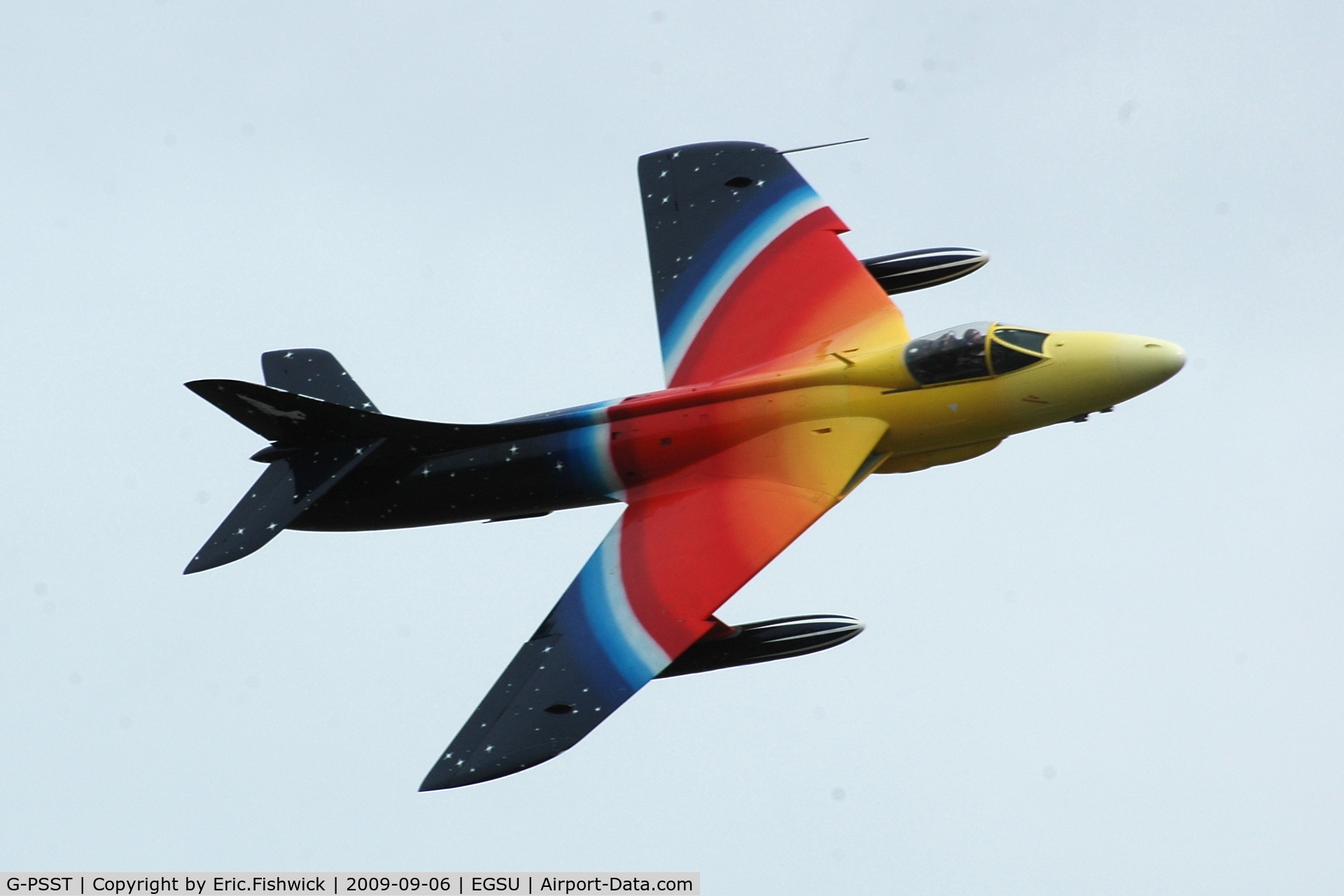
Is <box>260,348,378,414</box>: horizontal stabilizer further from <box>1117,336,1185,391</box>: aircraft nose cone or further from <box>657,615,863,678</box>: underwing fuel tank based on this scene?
<box>1117,336,1185,391</box>: aircraft nose cone

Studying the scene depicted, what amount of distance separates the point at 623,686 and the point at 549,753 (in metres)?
1.42

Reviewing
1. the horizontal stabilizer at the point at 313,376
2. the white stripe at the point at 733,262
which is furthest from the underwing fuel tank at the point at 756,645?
the horizontal stabilizer at the point at 313,376

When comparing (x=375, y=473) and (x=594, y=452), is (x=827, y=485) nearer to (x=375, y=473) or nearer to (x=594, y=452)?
(x=594, y=452)

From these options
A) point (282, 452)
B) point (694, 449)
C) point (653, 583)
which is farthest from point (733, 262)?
point (282, 452)

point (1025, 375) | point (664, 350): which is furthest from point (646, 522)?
point (1025, 375)

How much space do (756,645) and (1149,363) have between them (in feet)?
21.3

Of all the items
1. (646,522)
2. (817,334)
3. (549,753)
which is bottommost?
(549,753)

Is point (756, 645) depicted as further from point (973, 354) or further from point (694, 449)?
point (973, 354)

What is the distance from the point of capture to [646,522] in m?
30.9

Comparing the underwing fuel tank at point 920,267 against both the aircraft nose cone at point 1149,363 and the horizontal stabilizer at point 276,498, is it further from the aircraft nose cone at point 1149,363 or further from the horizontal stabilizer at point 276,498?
the horizontal stabilizer at point 276,498

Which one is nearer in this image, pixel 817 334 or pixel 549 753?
pixel 549 753

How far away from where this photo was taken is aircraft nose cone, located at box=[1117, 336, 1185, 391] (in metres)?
29.9

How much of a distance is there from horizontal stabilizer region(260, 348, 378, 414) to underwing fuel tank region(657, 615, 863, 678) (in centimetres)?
629

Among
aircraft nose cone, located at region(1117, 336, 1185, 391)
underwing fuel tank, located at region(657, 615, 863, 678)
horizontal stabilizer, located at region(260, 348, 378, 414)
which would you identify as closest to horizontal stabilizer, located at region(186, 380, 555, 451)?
horizontal stabilizer, located at region(260, 348, 378, 414)
